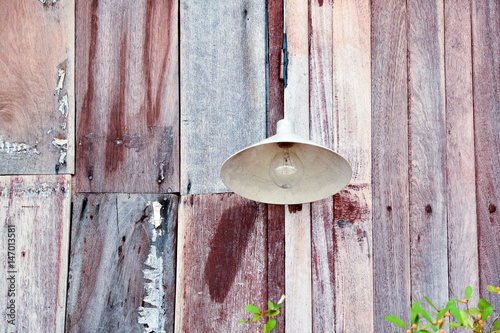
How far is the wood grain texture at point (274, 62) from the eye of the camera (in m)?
1.33

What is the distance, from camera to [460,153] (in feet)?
4.54

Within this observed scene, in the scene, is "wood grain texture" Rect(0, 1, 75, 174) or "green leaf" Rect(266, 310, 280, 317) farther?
"wood grain texture" Rect(0, 1, 75, 174)

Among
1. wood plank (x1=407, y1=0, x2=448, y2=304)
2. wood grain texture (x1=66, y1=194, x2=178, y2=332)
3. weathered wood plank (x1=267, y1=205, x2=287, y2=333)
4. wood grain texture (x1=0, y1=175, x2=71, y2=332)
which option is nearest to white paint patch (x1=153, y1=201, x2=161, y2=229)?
wood grain texture (x1=66, y1=194, x2=178, y2=332)

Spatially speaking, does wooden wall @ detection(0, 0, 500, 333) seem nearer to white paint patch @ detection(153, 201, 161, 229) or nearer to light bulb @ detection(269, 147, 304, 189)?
white paint patch @ detection(153, 201, 161, 229)

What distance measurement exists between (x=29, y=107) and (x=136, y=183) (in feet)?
1.79

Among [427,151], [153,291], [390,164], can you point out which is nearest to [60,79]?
[153,291]

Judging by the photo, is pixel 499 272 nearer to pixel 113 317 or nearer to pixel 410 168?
pixel 410 168

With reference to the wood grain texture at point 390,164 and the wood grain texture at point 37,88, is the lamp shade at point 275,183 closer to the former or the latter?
the wood grain texture at point 390,164

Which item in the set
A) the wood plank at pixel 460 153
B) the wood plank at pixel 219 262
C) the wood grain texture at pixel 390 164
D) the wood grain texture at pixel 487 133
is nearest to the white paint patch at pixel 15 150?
the wood plank at pixel 219 262

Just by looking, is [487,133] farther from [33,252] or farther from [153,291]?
[33,252]

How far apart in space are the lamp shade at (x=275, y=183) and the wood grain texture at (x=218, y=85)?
27 centimetres

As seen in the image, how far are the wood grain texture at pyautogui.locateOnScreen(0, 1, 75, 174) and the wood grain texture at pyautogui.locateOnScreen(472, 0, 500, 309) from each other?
5.75 feet

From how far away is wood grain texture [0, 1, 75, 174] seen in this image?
131 cm

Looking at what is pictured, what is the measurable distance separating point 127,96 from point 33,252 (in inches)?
29.1
